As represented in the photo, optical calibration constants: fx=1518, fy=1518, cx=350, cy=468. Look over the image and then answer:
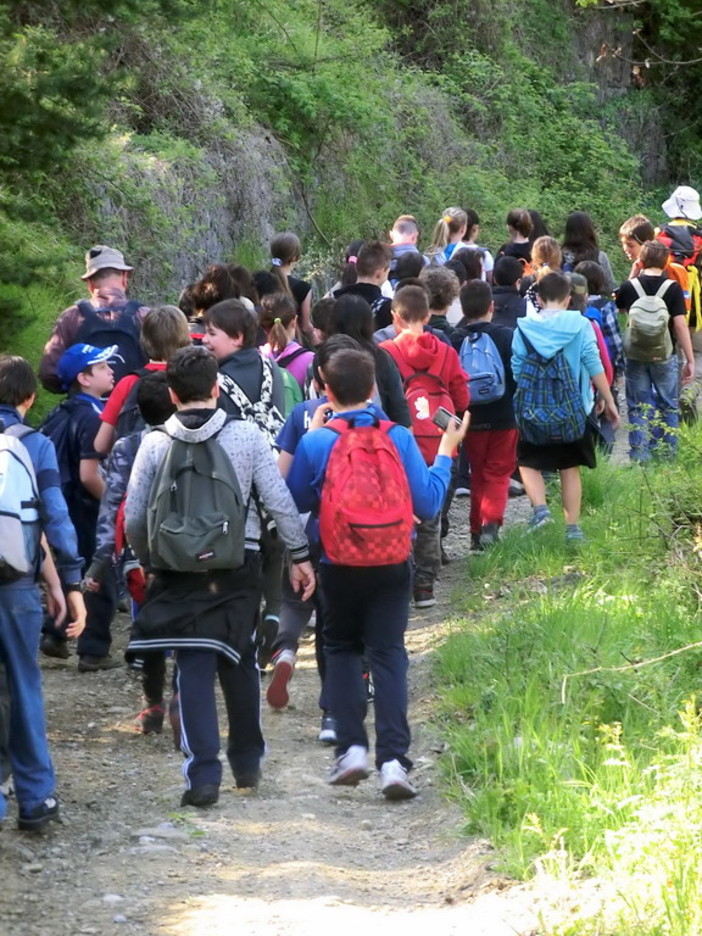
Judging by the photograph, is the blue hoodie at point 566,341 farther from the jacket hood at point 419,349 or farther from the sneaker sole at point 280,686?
the sneaker sole at point 280,686

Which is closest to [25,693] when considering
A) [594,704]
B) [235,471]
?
[235,471]

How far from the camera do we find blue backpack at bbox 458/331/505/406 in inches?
396

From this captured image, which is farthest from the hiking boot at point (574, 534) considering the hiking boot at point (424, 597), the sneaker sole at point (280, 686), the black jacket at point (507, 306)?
the sneaker sole at point (280, 686)

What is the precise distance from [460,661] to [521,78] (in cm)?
1849

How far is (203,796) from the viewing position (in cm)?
607

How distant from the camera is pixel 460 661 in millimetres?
7730

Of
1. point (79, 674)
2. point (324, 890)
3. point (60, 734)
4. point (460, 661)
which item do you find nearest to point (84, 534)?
point (79, 674)

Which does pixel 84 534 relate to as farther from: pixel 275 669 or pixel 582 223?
pixel 582 223

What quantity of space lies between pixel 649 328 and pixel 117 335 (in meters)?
5.05

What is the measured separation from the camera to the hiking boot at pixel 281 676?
7.18 metres

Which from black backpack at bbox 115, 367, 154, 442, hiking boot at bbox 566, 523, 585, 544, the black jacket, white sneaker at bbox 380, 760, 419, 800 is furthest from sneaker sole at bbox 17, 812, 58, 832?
the black jacket

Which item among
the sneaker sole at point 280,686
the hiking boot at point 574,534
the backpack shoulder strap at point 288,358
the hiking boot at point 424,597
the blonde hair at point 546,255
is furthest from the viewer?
the blonde hair at point 546,255

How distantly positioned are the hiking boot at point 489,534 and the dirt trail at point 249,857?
10.2ft

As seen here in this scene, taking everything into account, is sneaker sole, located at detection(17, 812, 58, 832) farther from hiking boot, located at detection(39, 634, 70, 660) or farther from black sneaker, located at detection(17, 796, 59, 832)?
hiking boot, located at detection(39, 634, 70, 660)
